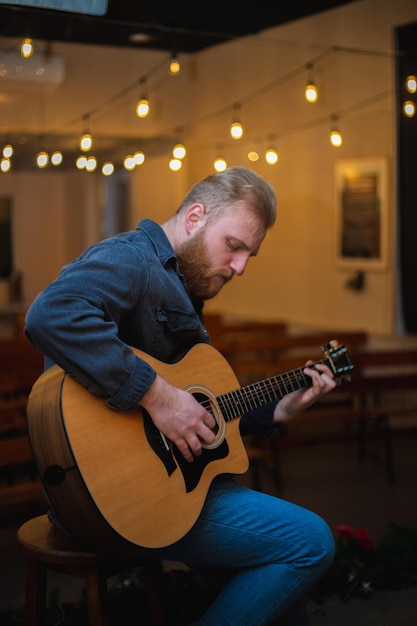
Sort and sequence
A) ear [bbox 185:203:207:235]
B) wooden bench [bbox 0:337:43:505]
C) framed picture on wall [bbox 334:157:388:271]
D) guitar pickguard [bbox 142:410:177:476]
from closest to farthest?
guitar pickguard [bbox 142:410:177:476]
ear [bbox 185:203:207:235]
wooden bench [bbox 0:337:43:505]
framed picture on wall [bbox 334:157:388:271]

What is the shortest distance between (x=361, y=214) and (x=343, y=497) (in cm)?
410

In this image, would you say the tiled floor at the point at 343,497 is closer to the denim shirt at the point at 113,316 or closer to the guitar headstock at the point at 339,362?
the guitar headstock at the point at 339,362

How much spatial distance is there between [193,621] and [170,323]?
1.49 metres

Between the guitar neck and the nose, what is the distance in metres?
0.32

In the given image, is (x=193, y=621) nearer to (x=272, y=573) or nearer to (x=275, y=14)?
(x=272, y=573)

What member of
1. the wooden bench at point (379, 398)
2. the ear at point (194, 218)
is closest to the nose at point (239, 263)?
the ear at point (194, 218)

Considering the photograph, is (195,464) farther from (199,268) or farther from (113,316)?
(199,268)

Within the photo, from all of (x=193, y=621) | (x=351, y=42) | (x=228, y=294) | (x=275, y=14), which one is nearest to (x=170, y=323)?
(x=193, y=621)

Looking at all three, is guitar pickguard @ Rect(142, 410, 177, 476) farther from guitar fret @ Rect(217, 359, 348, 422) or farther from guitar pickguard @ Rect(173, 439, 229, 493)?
guitar fret @ Rect(217, 359, 348, 422)

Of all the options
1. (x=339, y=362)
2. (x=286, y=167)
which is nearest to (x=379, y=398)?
(x=286, y=167)

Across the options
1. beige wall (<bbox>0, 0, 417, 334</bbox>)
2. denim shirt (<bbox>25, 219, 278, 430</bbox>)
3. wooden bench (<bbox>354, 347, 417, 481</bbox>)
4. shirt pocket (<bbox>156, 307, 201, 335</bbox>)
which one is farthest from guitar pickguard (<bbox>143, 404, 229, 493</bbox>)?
beige wall (<bbox>0, 0, 417, 334</bbox>)

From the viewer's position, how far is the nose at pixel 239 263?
7.93ft

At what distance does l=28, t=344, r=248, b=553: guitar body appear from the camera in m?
2.07

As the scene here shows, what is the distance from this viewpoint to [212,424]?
2.30 metres
